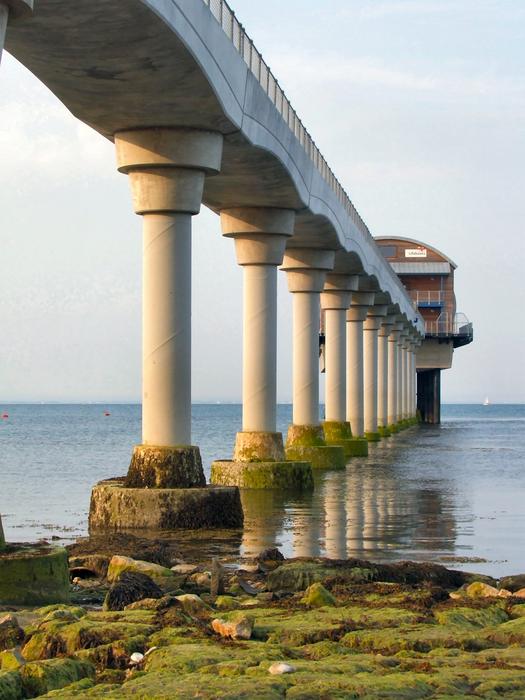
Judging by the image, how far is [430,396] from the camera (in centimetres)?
11094

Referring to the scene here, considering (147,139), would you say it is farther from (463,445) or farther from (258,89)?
(463,445)

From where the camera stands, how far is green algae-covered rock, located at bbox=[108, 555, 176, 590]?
13148 mm

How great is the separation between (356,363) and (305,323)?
13614 mm

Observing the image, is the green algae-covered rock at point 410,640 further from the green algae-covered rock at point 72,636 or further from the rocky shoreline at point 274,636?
the green algae-covered rock at point 72,636

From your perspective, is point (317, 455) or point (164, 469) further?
point (317, 455)

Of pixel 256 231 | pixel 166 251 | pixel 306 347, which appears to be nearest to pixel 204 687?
pixel 166 251

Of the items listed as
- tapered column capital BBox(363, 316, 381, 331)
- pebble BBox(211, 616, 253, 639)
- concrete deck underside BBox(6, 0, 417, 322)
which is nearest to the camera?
pebble BBox(211, 616, 253, 639)

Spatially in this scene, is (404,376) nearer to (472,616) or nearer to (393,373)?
(393,373)

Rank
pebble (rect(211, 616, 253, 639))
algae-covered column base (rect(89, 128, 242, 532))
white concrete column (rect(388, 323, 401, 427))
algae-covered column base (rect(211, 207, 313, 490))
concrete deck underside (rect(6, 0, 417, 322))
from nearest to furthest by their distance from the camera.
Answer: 1. pebble (rect(211, 616, 253, 639))
2. concrete deck underside (rect(6, 0, 417, 322))
3. algae-covered column base (rect(89, 128, 242, 532))
4. algae-covered column base (rect(211, 207, 313, 490))
5. white concrete column (rect(388, 323, 401, 427))

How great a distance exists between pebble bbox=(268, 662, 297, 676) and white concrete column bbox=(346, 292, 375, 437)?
41197 millimetres

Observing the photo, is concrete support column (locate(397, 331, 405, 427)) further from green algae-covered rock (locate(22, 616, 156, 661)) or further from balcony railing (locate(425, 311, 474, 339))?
green algae-covered rock (locate(22, 616, 156, 661))

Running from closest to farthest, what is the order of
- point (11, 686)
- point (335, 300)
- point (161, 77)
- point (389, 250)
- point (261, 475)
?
1. point (11, 686)
2. point (161, 77)
3. point (261, 475)
4. point (335, 300)
5. point (389, 250)

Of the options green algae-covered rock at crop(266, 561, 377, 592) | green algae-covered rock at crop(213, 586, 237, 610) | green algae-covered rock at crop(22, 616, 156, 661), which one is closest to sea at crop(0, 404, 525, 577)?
green algae-covered rock at crop(266, 561, 377, 592)

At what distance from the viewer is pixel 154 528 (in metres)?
19.7
